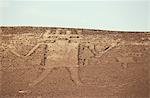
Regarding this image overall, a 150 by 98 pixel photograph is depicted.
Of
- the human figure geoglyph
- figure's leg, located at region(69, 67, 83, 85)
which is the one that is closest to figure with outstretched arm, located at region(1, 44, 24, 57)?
the human figure geoglyph

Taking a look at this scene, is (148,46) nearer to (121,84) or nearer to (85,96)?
(121,84)

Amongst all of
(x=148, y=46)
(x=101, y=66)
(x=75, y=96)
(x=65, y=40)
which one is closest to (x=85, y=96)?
(x=75, y=96)

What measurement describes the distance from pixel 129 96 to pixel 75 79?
683 millimetres

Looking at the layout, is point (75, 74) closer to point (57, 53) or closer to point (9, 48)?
point (57, 53)

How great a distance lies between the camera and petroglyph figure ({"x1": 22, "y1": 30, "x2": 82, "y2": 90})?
3475mm

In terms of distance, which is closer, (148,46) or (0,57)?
(0,57)

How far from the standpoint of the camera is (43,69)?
3.47 m

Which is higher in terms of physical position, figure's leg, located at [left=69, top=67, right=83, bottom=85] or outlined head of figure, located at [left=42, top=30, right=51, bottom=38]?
outlined head of figure, located at [left=42, top=30, right=51, bottom=38]

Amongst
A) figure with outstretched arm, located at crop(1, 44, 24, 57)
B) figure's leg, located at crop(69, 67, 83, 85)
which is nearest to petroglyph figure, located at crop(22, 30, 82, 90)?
figure's leg, located at crop(69, 67, 83, 85)

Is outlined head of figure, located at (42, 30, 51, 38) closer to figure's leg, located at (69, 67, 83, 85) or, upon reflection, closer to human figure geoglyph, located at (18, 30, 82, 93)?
human figure geoglyph, located at (18, 30, 82, 93)

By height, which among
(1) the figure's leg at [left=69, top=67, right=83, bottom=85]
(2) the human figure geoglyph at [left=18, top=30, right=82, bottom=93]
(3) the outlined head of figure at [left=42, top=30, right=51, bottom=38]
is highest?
(3) the outlined head of figure at [left=42, top=30, right=51, bottom=38]

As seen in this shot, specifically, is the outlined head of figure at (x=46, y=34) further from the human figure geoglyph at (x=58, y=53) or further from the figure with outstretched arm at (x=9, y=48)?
the figure with outstretched arm at (x=9, y=48)

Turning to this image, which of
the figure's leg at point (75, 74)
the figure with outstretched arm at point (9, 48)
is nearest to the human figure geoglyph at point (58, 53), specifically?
the figure's leg at point (75, 74)

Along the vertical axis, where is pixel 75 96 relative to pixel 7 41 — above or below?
below
